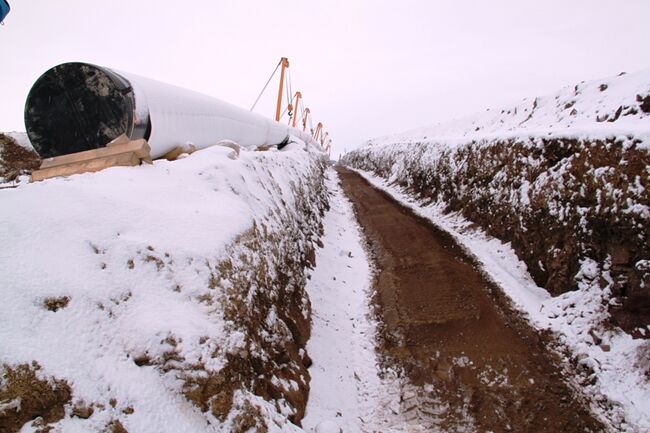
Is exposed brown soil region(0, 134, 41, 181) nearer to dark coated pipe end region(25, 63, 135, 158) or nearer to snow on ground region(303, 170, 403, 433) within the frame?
dark coated pipe end region(25, 63, 135, 158)

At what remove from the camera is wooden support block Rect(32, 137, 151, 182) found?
13.6 feet

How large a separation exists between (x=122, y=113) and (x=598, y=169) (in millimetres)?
7593

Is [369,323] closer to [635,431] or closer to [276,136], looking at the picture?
[635,431]

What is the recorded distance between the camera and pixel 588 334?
4.39m

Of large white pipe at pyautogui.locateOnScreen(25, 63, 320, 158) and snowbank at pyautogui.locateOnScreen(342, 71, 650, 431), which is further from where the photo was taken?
large white pipe at pyautogui.locateOnScreen(25, 63, 320, 158)

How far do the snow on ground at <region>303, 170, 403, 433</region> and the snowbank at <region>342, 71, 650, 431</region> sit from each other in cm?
256

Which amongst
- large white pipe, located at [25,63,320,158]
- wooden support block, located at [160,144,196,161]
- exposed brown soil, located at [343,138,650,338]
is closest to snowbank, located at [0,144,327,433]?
large white pipe, located at [25,63,320,158]

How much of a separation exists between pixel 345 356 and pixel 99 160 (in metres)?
4.40

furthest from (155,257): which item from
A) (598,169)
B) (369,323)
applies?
(598,169)

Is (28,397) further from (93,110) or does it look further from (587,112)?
(587,112)

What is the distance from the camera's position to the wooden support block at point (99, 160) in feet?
13.6

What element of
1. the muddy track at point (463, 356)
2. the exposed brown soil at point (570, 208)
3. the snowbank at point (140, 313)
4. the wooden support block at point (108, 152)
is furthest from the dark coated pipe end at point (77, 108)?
the exposed brown soil at point (570, 208)

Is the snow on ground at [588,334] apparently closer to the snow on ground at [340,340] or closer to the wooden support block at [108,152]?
the snow on ground at [340,340]

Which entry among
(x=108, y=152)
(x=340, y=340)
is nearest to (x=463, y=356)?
(x=340, y=340)
